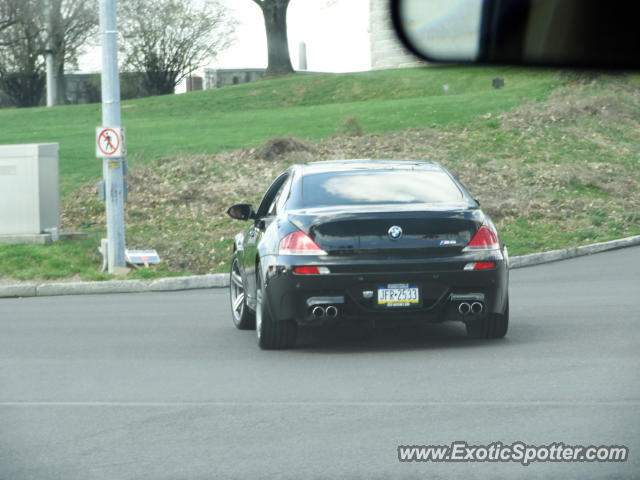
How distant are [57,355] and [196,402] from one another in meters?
2.75

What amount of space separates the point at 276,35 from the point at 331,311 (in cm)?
4474

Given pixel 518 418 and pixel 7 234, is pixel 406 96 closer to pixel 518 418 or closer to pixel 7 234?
pixel 7 234

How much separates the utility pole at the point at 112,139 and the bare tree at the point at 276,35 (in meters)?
35.1

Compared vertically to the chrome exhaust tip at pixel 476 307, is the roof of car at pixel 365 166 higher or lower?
higher

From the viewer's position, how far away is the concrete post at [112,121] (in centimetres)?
1642

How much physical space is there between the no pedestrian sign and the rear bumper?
26.9 feet

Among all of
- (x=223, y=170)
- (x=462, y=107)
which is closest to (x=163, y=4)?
(x=462, y=107)

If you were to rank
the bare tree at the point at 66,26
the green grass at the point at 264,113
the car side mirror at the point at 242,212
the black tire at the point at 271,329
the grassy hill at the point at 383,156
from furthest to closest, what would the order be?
the bare tree at the point at 66,26 → the green grass at the point at 264,113 → the grassy hill at the point at 383,156 → the car side mirror at the point at 242,212 → the black tire at the point at 271,329

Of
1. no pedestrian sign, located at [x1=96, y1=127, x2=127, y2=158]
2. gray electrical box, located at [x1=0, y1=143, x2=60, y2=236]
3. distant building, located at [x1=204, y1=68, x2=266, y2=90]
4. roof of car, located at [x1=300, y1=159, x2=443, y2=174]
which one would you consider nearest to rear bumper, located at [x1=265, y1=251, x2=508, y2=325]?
roof of car, located at [x1=300, y1=159, x2=443, y2=174]

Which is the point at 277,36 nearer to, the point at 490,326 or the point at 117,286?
the point at 117,286

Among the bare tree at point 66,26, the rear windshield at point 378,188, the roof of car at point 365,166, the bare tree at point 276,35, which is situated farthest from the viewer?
the bare tree at point 66,26

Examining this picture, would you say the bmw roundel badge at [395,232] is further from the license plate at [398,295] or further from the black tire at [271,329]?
the black tire at [271,329]

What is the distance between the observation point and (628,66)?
2.74 metres

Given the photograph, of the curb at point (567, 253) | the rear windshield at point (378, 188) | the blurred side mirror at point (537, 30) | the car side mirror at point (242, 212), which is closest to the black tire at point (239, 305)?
the car side mirror at point (242, 212)
